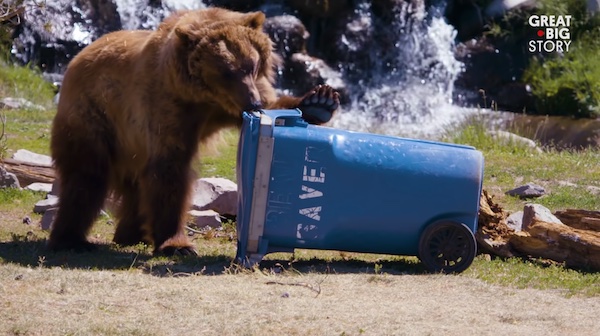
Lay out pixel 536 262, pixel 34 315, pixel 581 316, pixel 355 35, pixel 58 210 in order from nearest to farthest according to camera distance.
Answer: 1. pixel 34 315
2. pixel 581 316
3. pixel 536 262
4. pixel 58 210
5. pixel 355 35

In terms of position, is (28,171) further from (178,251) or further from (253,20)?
(253,20)

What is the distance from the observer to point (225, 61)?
682cm

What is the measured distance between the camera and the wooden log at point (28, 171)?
32.0ft

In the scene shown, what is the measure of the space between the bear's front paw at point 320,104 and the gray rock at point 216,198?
6.66 feet

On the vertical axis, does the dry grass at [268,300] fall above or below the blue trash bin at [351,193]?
below

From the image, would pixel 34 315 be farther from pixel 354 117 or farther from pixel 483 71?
pixel 483 71

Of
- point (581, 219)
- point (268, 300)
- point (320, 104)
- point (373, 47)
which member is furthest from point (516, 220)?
point (373, 47)

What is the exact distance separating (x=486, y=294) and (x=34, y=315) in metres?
2.50

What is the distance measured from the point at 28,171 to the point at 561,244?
5391mm

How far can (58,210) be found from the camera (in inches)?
295

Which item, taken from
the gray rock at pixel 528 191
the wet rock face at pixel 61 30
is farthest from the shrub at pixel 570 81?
the wet rock face at pixel 61 30

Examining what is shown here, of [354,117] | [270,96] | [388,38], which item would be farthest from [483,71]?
[270,96]

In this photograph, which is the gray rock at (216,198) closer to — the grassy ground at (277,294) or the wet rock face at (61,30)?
the grassy ground at (277,294)

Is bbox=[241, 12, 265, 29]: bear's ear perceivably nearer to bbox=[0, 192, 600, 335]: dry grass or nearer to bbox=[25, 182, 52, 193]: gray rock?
bbox=[0, 192, 600, 335]: dry grass
